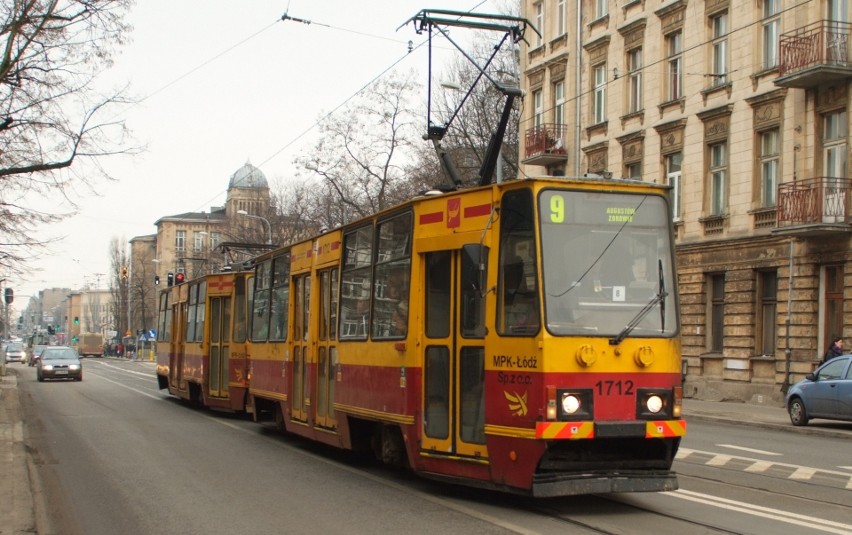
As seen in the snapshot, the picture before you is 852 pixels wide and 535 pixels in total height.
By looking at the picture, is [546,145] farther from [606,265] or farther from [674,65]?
[606,265]

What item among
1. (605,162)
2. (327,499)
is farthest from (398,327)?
(605,162)

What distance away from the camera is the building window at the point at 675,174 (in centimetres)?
3347

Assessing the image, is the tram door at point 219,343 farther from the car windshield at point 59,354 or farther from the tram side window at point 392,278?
the car windshield at point 59,354

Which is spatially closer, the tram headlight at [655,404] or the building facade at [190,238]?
the tram headlight at [655,404]

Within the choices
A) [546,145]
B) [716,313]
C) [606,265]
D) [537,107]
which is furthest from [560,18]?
[606,265]

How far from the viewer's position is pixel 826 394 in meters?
21.1

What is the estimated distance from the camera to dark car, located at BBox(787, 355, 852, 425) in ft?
67.7

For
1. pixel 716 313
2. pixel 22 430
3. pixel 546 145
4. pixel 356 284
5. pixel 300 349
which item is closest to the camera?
pixel 356 284

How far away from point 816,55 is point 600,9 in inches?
519

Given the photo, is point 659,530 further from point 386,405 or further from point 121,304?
point 121,304

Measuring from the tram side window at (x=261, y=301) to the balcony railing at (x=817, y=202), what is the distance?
14330 millimetres

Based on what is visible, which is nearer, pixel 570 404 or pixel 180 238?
pixel 570 404

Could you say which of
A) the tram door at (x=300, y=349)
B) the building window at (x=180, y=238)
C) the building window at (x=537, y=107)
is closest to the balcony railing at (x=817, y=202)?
the tram door at (x=300, y=349)

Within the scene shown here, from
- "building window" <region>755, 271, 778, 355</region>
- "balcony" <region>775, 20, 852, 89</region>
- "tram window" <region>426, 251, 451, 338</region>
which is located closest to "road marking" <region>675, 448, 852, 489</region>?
"tram window" <region>426, 251, 451, 338</region>
